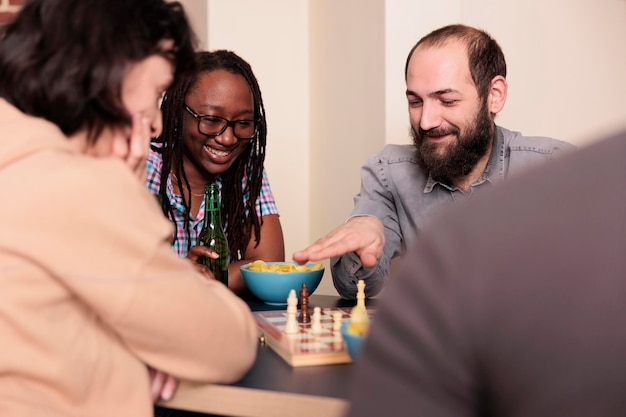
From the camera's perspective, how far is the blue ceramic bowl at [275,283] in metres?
1.62

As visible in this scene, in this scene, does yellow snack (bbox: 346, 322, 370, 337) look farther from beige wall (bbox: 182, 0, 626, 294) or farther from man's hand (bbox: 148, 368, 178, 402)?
beige wall (bbox: 182, 0, 626, 294)

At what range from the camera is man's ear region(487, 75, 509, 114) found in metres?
2.26

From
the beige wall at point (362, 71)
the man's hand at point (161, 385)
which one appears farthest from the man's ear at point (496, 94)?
the man's hand at point (161, 385)

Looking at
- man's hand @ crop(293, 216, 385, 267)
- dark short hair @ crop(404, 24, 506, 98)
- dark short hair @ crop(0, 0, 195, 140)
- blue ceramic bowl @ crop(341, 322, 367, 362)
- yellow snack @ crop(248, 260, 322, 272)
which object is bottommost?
yellow snack @ crop(248, 260, 322, 272)

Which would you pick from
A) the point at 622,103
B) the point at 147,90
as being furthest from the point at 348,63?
the point at 147,90

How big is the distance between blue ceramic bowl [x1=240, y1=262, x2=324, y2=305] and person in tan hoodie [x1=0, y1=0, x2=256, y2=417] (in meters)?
0.54

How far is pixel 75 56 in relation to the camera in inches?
39.0

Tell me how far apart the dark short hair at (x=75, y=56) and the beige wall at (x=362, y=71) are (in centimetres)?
176

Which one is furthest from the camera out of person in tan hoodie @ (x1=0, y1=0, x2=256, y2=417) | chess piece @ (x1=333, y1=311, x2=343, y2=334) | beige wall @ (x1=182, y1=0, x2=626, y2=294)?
beige wall @ (x1=182, y1=0, x2=626, y2=294)

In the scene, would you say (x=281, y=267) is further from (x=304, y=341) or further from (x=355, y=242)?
(x=304, y=341)

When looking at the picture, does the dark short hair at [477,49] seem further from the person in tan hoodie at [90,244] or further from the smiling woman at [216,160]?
the person in tan hoodie at [90,244]

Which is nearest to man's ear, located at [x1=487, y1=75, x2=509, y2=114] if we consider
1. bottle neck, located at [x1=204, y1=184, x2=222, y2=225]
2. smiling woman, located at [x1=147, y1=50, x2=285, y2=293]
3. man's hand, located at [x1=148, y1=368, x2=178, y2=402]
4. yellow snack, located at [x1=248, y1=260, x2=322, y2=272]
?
smiling woman, located at [x1=147, y1=50, x2=285, y2=293]

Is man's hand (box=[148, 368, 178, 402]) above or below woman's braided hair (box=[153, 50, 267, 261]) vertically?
below

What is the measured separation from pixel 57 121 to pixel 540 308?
82 cm
